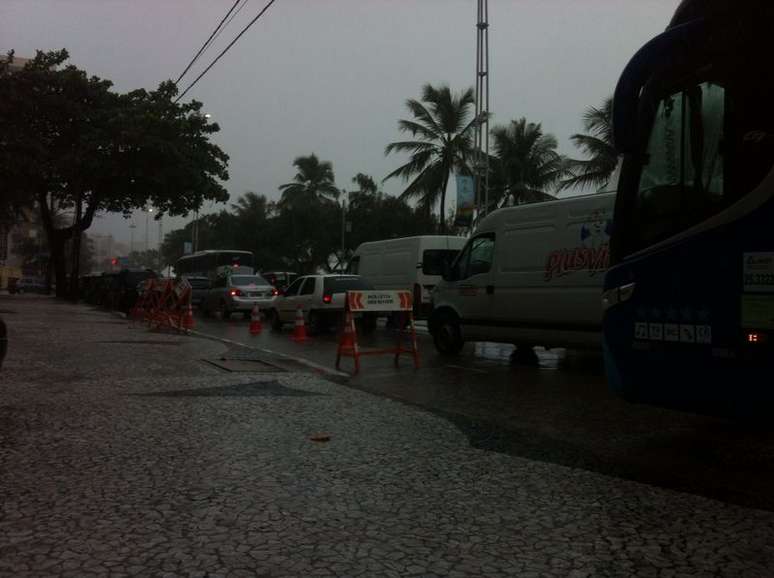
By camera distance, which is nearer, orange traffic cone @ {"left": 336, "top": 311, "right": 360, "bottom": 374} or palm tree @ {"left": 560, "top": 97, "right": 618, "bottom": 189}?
orange traffic cone @ {"left": 336, "top": 311, "right": 360, "bottom": 374}

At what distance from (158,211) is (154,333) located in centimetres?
2046

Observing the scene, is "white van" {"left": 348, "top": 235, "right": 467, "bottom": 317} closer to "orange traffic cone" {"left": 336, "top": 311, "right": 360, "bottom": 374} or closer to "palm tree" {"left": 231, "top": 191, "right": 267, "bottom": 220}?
"orange traffic cone" {"left": 336, "top": 311, "right": 360, "bottom": 374}

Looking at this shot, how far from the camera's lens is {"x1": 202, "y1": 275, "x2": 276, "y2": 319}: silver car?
2472 cm

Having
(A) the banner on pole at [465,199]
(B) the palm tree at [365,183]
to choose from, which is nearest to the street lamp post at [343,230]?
(B) the palm tree at [365,183]

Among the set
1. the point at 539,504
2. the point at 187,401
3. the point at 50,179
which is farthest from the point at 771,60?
the point at 50,179

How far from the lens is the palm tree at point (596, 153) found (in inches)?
1280

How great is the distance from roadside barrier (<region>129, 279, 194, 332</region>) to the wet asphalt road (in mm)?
7370

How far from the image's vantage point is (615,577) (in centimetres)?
322

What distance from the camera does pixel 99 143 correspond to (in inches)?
1250

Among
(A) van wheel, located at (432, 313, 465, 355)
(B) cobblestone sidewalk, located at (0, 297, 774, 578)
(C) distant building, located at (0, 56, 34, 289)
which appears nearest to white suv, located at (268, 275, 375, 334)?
(A) van wheel, located at (432, 313, 465, 355)

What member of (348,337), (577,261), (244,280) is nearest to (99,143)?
(244,280)

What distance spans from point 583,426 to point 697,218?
2414 mm

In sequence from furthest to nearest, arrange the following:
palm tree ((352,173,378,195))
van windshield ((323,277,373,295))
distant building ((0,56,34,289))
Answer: distant building ((0,56,34,289)), palm tree ((352,173,378,195)), van windshield ((323,277,373,295))

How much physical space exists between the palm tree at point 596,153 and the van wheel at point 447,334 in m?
21.0
